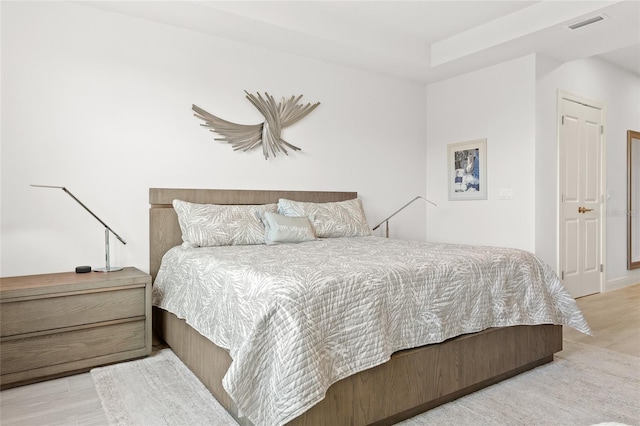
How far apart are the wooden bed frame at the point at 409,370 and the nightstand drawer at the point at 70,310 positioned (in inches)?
11.8

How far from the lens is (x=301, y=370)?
4.94 ft

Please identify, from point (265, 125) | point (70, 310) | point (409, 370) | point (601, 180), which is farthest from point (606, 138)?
point (70, 310)

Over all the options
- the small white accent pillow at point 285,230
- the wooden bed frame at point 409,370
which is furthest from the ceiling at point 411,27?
the wooden bed frame at point 409,370

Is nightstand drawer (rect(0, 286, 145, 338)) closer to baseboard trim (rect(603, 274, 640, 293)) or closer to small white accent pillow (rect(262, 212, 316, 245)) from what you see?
small white accent pillow (rect(262, 212, 316, 245))

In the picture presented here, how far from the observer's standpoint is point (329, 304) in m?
1.68

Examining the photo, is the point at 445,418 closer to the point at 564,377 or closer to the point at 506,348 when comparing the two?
the point at 506,348

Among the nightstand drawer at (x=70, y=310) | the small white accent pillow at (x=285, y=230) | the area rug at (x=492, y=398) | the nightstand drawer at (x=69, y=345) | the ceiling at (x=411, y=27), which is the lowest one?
the area rug at (x=492, y=398)

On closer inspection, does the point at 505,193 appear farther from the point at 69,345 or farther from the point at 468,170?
the point at 69,345

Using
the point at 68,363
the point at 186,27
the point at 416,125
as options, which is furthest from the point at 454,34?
the point at 68,363

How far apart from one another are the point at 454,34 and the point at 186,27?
248 centimetres

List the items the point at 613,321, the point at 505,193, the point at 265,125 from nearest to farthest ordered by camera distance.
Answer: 1. the point at 613,321
2. the point at 265,125
3. the point at 505,193

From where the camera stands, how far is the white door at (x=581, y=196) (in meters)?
4.26

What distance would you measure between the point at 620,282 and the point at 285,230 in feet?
14.0

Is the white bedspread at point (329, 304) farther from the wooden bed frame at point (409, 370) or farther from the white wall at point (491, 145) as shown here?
the white wall at point (491, 145)
